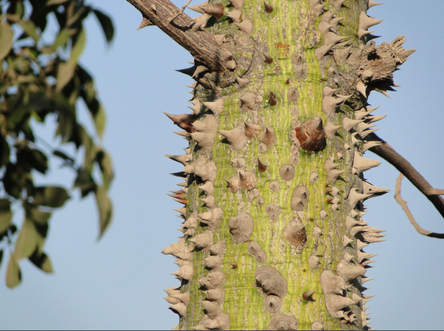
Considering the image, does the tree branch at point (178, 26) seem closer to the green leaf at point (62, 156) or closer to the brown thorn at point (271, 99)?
the brown thorn at point (271, 99)

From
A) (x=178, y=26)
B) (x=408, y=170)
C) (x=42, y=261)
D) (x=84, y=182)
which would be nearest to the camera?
(x=84, y=182)

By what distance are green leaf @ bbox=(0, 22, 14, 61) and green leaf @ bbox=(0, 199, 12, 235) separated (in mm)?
403

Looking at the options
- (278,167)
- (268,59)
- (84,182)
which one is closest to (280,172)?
(278,167)

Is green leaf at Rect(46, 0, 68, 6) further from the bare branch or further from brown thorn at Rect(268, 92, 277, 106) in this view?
the bare branch

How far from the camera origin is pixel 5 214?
1330 millimetres

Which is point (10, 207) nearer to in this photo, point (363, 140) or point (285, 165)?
point (285, 165)

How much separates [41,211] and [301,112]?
151cm

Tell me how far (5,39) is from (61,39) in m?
0.22

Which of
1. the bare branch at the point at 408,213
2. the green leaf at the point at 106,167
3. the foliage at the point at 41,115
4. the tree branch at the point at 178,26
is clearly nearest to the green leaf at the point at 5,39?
the foliage at the point at 41,115

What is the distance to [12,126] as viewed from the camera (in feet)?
4.35

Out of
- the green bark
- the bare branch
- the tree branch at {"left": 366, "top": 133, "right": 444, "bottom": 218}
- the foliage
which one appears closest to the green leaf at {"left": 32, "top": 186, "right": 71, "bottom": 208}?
the foliage

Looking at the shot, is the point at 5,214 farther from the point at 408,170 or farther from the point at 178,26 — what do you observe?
the point at 408,170

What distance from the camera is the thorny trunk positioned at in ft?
7.34

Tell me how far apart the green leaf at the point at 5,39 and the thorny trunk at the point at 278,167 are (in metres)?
1.21
